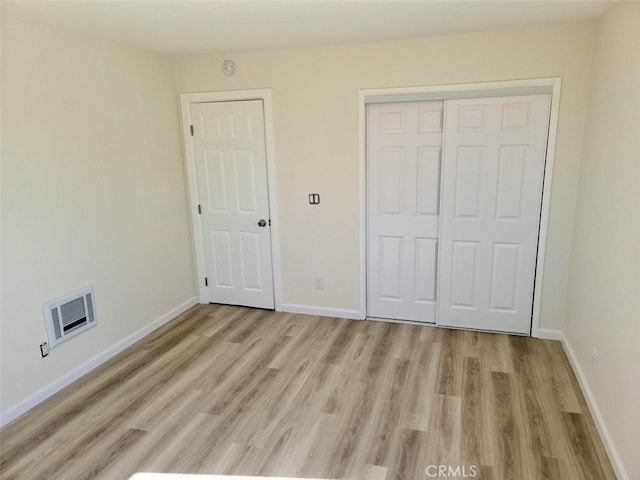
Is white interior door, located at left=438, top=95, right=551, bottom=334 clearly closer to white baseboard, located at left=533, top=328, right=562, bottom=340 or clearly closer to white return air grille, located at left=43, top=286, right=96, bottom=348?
white baseboard, located at left=533, top=328, right=562, bottom=340

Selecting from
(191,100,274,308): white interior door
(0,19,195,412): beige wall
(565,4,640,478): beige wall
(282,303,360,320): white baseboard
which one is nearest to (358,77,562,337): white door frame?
(565,4,640,478): beige wall

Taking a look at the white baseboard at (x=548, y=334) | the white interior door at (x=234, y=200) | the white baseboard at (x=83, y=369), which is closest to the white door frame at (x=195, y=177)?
the white interior door at (x=234, y=200)

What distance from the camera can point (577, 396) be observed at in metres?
2.62

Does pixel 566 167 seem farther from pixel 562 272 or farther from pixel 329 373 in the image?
pixel 329 373

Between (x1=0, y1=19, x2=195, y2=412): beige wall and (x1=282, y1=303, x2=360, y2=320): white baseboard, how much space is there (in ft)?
3.62

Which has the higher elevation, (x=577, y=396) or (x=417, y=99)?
(x=417, y=99)

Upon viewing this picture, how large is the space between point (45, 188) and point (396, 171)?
8.39 ft

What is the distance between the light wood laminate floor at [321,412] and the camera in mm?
2150

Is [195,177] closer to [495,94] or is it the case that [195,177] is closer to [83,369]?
[83,369]

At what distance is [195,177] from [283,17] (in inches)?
74.2

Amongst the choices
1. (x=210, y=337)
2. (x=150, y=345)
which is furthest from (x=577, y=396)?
(x=150, y=345)

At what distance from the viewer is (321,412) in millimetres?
2561

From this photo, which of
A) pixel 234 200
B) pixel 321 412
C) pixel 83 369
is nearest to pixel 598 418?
pixel 321 412

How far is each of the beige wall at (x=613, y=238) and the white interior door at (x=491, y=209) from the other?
346 mm
